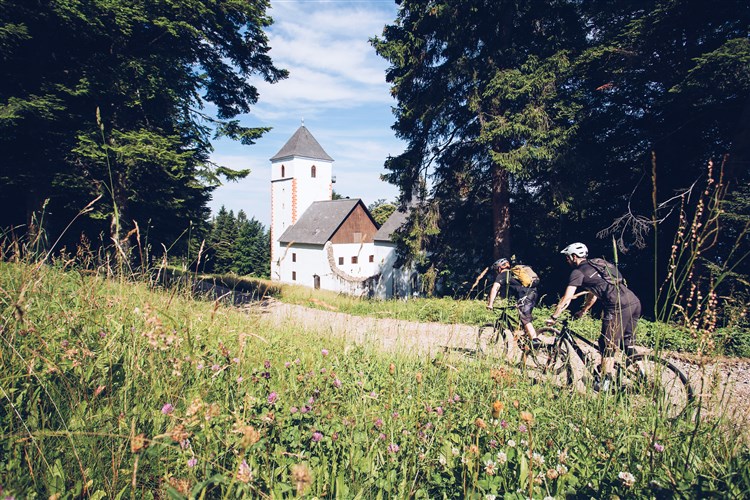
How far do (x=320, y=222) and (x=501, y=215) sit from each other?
29.8m

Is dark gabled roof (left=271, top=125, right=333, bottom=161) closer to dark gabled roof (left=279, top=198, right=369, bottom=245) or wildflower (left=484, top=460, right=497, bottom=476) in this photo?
dark gabled roof (left=279, top=198, right=369, bottom=245)

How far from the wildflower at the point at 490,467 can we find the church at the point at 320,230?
26.4 metres

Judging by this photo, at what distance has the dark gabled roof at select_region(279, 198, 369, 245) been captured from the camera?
3991cm

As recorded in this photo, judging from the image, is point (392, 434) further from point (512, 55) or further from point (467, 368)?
point (512, 55)

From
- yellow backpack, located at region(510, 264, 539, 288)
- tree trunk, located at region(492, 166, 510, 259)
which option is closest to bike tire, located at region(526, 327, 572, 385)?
yellow backpack, located at region(510, 264, 539, 288)

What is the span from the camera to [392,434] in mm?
2146

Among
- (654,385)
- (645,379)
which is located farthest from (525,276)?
(654,385)

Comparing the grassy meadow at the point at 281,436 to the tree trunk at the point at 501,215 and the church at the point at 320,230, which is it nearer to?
the tree trunk at the point at 501,215

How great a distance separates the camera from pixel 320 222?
139 ft

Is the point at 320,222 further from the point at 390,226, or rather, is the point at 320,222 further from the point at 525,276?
the point at 525,276

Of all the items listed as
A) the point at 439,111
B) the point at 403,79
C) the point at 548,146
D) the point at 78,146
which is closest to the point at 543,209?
the point at 548,146

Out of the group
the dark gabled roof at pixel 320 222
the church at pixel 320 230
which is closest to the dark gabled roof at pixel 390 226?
the church at pixel 320 230

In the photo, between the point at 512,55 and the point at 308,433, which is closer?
the point at 308,433

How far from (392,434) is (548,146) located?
42.0ft
